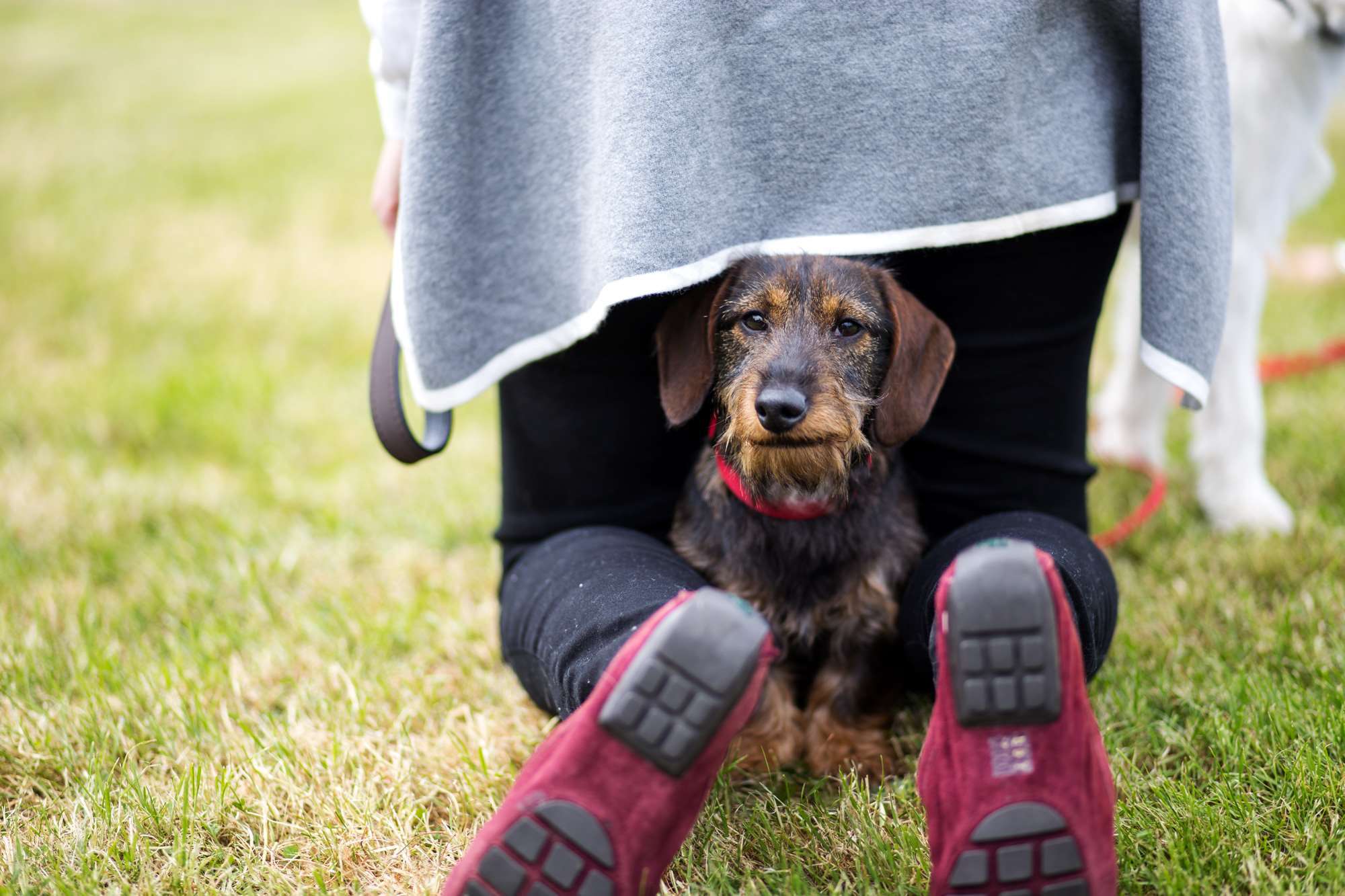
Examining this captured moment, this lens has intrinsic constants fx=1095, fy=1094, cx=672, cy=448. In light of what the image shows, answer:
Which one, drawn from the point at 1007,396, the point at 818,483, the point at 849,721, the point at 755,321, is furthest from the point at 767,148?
the point at 849,721

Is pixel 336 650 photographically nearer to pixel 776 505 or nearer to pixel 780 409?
pixel 776 505

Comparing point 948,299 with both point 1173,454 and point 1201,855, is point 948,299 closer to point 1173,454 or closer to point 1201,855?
point 1201,855

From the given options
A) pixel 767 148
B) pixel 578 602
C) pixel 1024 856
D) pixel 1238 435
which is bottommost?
pixel 1238 435

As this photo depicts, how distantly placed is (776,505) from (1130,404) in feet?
7.38

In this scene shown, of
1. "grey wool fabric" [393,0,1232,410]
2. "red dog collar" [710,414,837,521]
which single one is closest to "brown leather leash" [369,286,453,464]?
"grey wool fabric" [393,0,1232,410]

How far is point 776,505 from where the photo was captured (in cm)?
237

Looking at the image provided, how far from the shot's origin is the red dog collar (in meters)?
2.37

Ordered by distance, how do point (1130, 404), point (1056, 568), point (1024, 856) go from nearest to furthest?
point (1024, 856), point (1056, 568), point (1130, 404)

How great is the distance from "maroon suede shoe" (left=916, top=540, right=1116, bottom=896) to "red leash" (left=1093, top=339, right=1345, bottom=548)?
1281mm

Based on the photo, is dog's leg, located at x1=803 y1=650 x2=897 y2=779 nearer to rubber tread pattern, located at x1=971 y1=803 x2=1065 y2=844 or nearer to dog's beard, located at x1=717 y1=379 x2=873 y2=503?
dog's beard, located at x1=717 y1=379 x2=873 y2=503

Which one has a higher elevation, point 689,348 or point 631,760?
point 689,348

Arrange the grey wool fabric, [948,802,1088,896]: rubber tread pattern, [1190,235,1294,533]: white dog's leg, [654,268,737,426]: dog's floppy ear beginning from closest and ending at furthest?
1. [948,802,1088,896]: rubber tread pattern
2. the grey wool fabric
3. [654,268,737,426]: dog's floppy ear
4. [1190,235,1294,533]: white dog's leg

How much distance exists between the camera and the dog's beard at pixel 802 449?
212 centimetres

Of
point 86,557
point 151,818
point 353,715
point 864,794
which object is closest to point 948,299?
point 864,794
